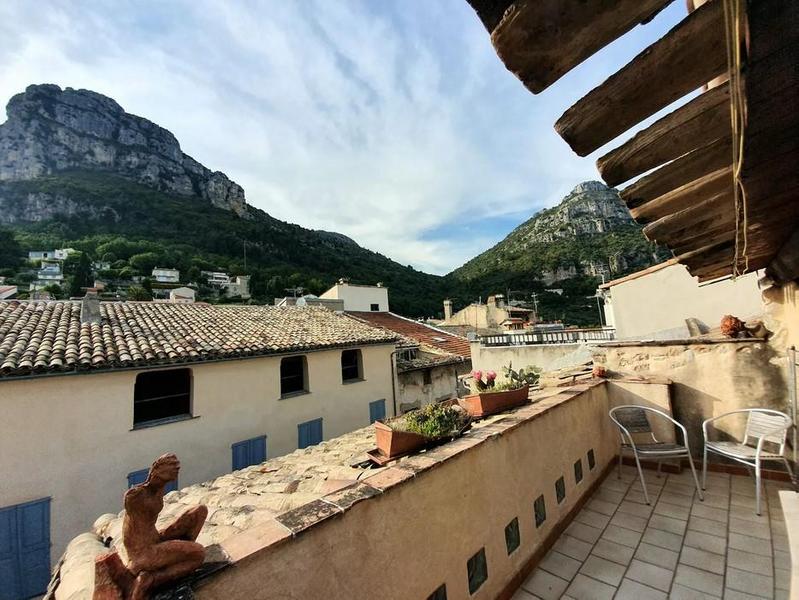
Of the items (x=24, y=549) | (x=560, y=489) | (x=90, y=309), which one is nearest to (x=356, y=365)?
(x=90, y=309)

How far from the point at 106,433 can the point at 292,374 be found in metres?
4.50

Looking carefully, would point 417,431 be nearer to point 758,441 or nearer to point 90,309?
point 758,441

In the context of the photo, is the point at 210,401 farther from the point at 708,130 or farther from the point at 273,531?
the point at 708,130

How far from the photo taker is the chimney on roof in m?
8.45

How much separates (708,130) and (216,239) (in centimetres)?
6478

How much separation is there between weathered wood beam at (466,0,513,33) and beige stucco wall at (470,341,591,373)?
10556mm

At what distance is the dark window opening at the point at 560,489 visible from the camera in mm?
3480

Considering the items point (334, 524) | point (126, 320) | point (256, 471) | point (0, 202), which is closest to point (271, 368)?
point (126, 320)

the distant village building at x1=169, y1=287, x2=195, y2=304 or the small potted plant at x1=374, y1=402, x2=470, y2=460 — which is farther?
the distant village building at x1=169, y1=287, x2=195, y2=304

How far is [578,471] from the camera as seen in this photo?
391 centimetres

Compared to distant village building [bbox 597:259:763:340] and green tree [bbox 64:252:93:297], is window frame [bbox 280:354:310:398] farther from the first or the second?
green tree [bbox 64:252:93:297]

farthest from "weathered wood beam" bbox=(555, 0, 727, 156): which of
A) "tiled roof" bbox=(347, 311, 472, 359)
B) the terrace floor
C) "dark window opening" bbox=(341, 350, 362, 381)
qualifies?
"tiled roof" bbox=(347, 311, 472, 359)

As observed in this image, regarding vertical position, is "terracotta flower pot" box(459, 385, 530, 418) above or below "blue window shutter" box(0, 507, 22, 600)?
above

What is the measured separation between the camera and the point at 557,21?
746 mm
